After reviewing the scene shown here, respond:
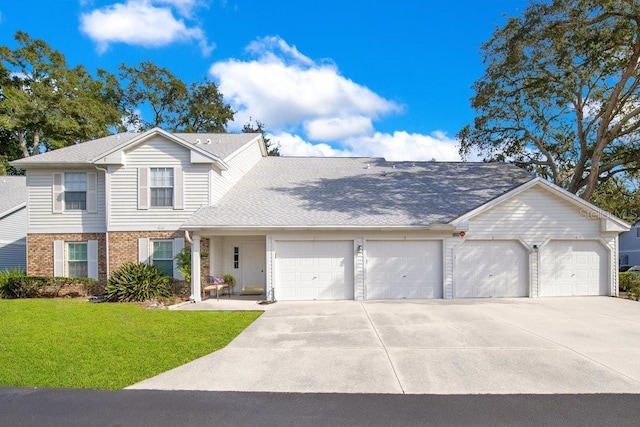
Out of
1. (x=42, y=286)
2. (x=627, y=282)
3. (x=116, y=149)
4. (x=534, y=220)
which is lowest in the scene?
(x=627, y=282)

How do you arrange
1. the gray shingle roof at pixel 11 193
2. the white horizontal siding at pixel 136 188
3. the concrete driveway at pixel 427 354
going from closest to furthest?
the concrete driveway at pixel 427 354, the white horizontal siding at pixel 136 188, the gray shingle roof at pixel 11 193

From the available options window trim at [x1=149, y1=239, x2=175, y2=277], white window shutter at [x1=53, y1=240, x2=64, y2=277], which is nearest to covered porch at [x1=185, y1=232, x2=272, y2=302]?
window trim at [x1=149, y1=239, x2=175, y2=277]

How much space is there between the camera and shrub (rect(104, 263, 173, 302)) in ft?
42.9

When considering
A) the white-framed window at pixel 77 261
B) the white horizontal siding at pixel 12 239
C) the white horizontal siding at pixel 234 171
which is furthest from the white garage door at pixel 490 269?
the white horizontal siding at pixel 12 239

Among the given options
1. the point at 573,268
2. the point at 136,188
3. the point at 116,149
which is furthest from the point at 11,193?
the point at 573,268

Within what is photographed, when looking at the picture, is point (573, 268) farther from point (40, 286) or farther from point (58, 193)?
point (58, 193)

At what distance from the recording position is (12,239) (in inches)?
797

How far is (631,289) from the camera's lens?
581 inches

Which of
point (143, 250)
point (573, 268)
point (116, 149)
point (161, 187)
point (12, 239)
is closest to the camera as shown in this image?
point (573, 268)

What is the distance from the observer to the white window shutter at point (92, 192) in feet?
49.7

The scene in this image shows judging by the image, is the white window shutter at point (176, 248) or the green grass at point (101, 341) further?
the white window shutter at point (176, 248)

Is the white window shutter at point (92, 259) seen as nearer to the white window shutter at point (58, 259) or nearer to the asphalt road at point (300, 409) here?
the white window shutter at point (58, 259)

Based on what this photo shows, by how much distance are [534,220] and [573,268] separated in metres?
2.42

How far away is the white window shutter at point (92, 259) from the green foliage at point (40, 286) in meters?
0.41
